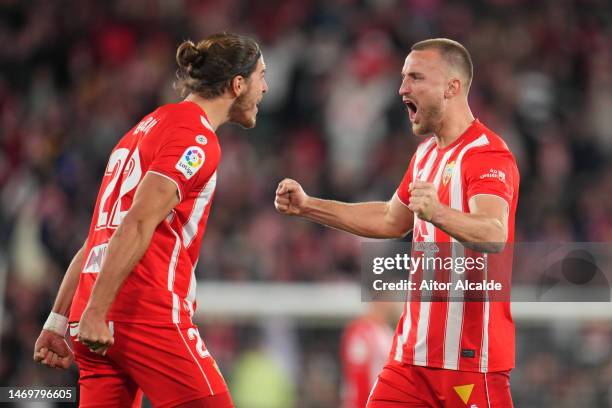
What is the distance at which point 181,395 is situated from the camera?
4.04m

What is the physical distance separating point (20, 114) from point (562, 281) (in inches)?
275

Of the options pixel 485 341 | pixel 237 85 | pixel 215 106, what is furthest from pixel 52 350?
pixel 485 341

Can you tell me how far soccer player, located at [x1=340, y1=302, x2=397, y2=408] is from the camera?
7785 mm

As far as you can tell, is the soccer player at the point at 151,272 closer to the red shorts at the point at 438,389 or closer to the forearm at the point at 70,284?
the forearm at the point at 70,284

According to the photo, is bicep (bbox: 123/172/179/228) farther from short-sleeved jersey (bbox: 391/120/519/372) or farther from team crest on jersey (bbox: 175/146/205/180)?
short-sleeved jersey (bbox: 391/120/519/372)

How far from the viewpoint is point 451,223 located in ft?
13.4

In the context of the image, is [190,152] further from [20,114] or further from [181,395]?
[20,114]

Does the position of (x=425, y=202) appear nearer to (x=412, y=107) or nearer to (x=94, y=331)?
(x=412, y=107)

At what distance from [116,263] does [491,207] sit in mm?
1549

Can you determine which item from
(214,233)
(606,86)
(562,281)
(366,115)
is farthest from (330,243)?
(606,86)

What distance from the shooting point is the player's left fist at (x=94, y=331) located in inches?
153

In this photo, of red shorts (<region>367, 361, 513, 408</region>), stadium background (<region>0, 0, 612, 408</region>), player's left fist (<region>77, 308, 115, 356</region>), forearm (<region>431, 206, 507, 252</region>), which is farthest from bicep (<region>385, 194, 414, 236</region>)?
stadium background (<region>0, 0, 612, 408</region>)

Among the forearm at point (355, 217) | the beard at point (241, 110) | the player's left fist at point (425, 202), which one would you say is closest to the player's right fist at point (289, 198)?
the forearm at point (355, 217)
